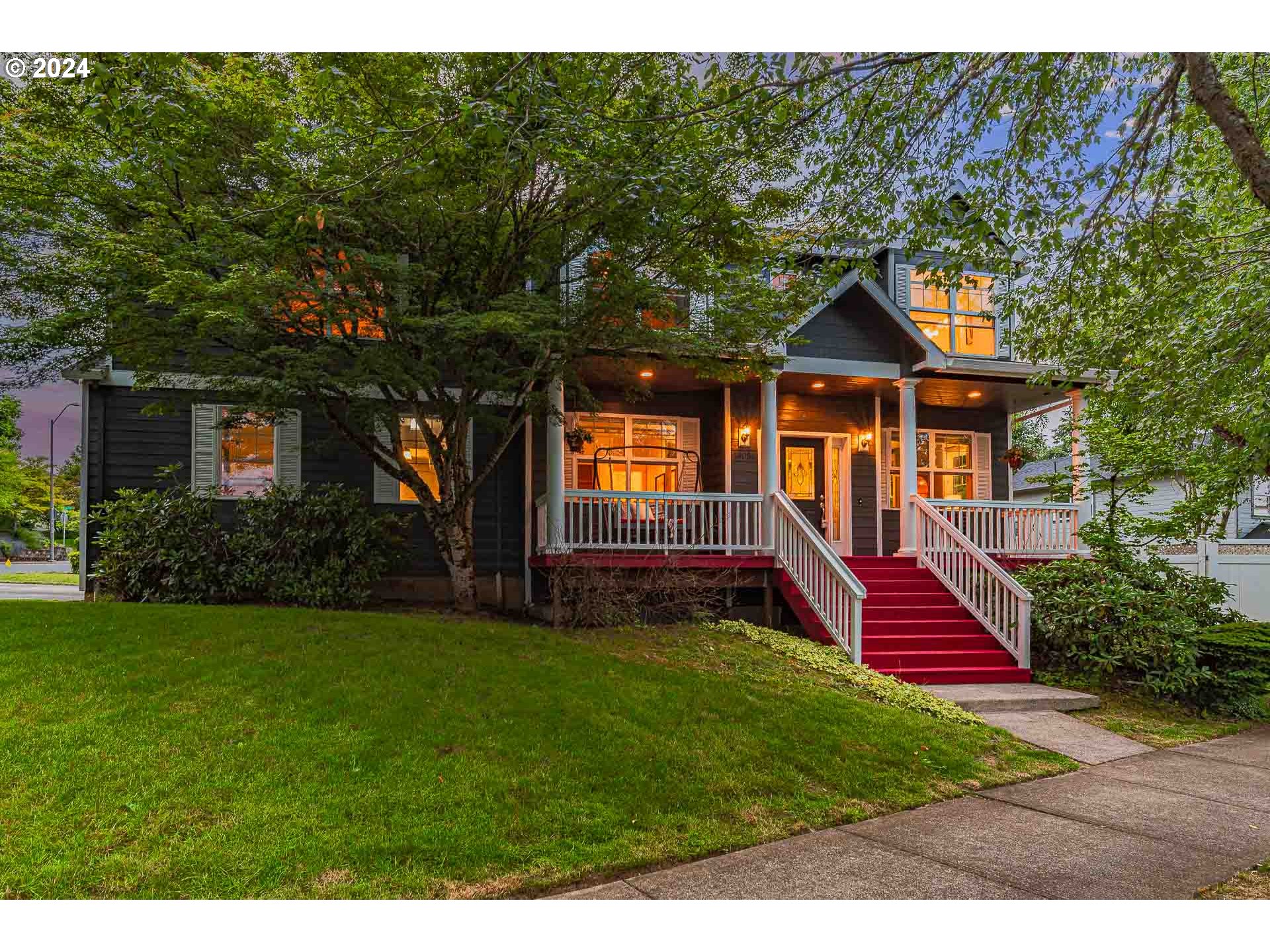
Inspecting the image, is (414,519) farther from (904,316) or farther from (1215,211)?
(1215,211)

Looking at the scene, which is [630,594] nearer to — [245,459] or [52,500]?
[245,459]

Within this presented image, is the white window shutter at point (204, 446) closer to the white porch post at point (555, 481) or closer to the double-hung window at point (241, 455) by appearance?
the double-hung window at point (241, 455)

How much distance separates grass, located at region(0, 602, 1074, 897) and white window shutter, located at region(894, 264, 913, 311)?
735 cm

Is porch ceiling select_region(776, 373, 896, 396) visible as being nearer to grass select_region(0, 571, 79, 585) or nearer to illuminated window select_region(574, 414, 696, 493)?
illuminated window select_region(574, 414, 696, 493)

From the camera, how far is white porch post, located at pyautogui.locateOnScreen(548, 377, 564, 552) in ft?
31.5

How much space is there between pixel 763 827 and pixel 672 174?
13.1ft

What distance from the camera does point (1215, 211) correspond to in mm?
7004

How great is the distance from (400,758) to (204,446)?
7.25m

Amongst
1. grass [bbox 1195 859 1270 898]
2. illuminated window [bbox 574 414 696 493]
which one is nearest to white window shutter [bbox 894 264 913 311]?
illuminated window [bbox 574 414 696 493]

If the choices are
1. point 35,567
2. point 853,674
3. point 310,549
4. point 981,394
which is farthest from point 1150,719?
point 35,567

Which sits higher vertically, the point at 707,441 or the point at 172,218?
the point at 172,218

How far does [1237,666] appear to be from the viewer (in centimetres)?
820

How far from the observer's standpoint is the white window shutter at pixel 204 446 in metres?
10.1

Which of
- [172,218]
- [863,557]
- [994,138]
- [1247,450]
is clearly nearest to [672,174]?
[994,138]
